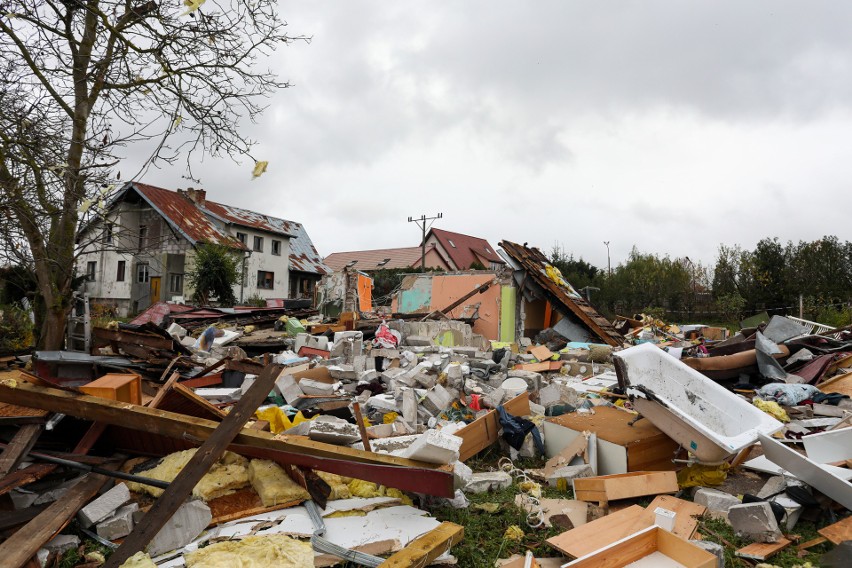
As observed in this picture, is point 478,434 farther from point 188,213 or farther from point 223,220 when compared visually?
point 223,220

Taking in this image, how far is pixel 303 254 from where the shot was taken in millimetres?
30734

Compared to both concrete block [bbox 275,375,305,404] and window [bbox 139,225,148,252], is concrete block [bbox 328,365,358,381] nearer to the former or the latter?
concrete block [bbox 275,375,305,404]

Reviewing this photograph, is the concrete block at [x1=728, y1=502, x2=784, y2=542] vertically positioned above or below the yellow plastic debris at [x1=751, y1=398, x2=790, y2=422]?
below

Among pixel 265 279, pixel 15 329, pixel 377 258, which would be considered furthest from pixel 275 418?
pixel 377 258

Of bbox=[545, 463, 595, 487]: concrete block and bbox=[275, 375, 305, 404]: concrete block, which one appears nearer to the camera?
bbox=[545, 463, 595, 487]: concrete block

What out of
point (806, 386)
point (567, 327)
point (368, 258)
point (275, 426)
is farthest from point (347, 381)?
point (368, 258)

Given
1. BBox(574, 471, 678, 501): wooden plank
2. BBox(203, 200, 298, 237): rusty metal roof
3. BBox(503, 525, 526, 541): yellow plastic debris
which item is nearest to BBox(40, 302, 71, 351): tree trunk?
BBox(503, 525, 526, 541): yellow plastic debris

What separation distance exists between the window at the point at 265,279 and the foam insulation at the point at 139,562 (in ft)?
83.6

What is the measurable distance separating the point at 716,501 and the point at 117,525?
12.4 feet

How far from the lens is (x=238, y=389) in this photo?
18.2 feet

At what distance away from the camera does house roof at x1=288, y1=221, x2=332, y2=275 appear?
2947 cm

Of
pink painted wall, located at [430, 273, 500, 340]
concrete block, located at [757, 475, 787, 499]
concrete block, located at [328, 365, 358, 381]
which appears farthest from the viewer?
pink painted wall, located at [430, 273, 500, 340]

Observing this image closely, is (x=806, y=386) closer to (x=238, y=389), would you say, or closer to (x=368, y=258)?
(x=238, y=389)

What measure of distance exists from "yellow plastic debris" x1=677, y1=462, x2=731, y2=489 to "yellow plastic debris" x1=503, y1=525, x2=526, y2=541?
162 centimetres
